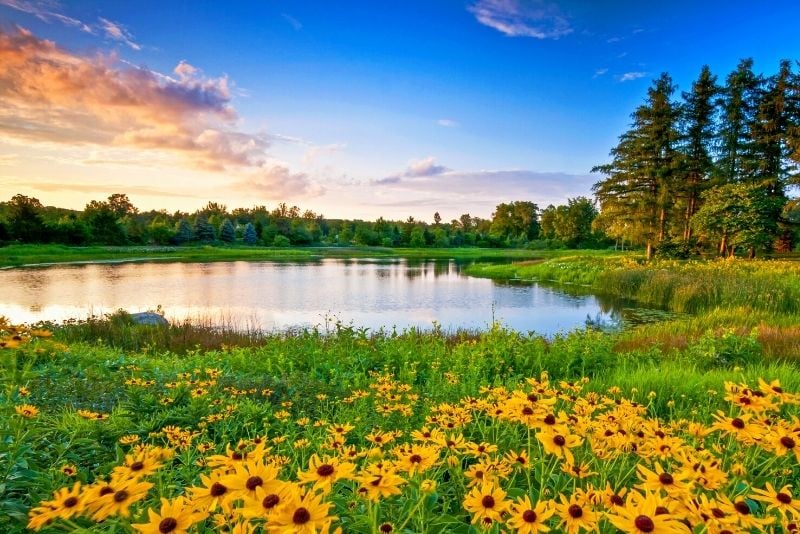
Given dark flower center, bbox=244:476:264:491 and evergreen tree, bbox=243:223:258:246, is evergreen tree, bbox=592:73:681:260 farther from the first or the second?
evergreen tree, bbox=243:223:258:246

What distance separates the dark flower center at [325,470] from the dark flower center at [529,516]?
1.71 ft

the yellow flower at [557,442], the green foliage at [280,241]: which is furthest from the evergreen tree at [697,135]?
the green foliage at [280,241]

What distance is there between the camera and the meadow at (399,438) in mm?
1076

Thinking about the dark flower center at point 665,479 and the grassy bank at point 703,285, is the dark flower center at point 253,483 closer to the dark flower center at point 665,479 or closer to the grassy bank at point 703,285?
the dark flower center at point 665,479

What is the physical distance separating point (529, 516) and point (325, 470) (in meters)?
0.55

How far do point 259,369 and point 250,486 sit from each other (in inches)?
193

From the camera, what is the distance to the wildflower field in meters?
1.04

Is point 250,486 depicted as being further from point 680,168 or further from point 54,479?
point 680,168

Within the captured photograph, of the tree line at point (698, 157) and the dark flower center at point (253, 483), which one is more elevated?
the tree line at point (698, 157)

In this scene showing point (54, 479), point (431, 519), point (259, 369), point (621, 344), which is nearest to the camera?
point (431, 519)

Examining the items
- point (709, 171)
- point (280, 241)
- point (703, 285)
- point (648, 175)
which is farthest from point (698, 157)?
point (280, 241)

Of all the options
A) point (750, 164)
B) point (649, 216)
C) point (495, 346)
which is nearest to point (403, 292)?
point (495, 346)

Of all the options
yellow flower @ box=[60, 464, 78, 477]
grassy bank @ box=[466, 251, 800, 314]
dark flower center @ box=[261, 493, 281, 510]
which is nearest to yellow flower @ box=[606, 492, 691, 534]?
dark flower center @ box=[261, 493, 281, 510]

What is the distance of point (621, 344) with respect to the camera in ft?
24.9
